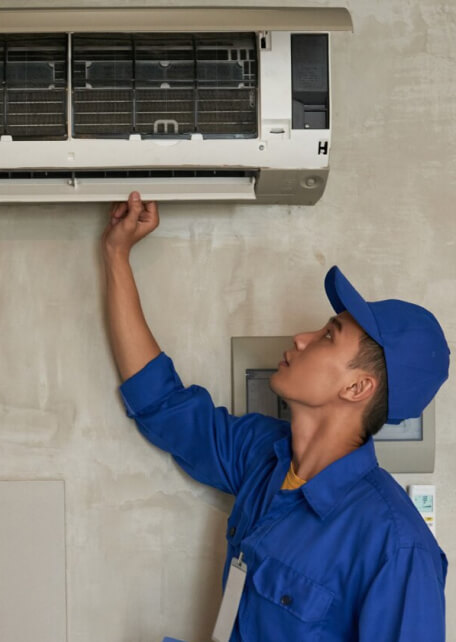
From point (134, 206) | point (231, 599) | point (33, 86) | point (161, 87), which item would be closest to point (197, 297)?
point (134, 206)

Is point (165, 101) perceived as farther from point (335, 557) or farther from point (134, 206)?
point (335, 557)

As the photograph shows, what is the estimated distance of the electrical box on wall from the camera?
2.16 metres

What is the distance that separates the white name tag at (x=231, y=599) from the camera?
1.81 meters

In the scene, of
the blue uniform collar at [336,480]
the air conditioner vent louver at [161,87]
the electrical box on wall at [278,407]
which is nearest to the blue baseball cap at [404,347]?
the blue uniform collar at [336,480]

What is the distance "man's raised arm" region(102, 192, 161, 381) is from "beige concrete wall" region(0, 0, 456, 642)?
0.12 metres

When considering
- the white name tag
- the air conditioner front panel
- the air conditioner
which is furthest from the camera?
the air conditioner

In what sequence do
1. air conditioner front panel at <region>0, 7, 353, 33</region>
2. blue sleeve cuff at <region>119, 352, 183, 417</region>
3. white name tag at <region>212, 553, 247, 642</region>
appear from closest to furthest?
air conditioner front panel at <region>0, 7, 353, 33</region> < white name tag at <region>212, 553, 247, 642</region> < blue sleeve cuff at <region>119, 352, 183, 417</region>

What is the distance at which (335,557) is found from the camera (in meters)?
1.68

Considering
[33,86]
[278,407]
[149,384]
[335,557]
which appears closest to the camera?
[335,557]

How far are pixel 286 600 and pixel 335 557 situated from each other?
0.13 metres

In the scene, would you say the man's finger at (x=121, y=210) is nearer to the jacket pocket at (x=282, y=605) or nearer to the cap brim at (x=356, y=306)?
the cap brim at (x=356, y=306)

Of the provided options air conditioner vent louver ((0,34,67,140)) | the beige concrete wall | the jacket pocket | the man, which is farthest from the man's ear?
air conditioner vent louver ((0,34,67,140))

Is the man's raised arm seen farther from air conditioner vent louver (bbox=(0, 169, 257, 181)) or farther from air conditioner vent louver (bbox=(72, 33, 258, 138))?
air conditioner vent louver (bbox=(72, 33, 258, 138))

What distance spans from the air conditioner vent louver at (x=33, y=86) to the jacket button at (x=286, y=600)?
110 centimetres
